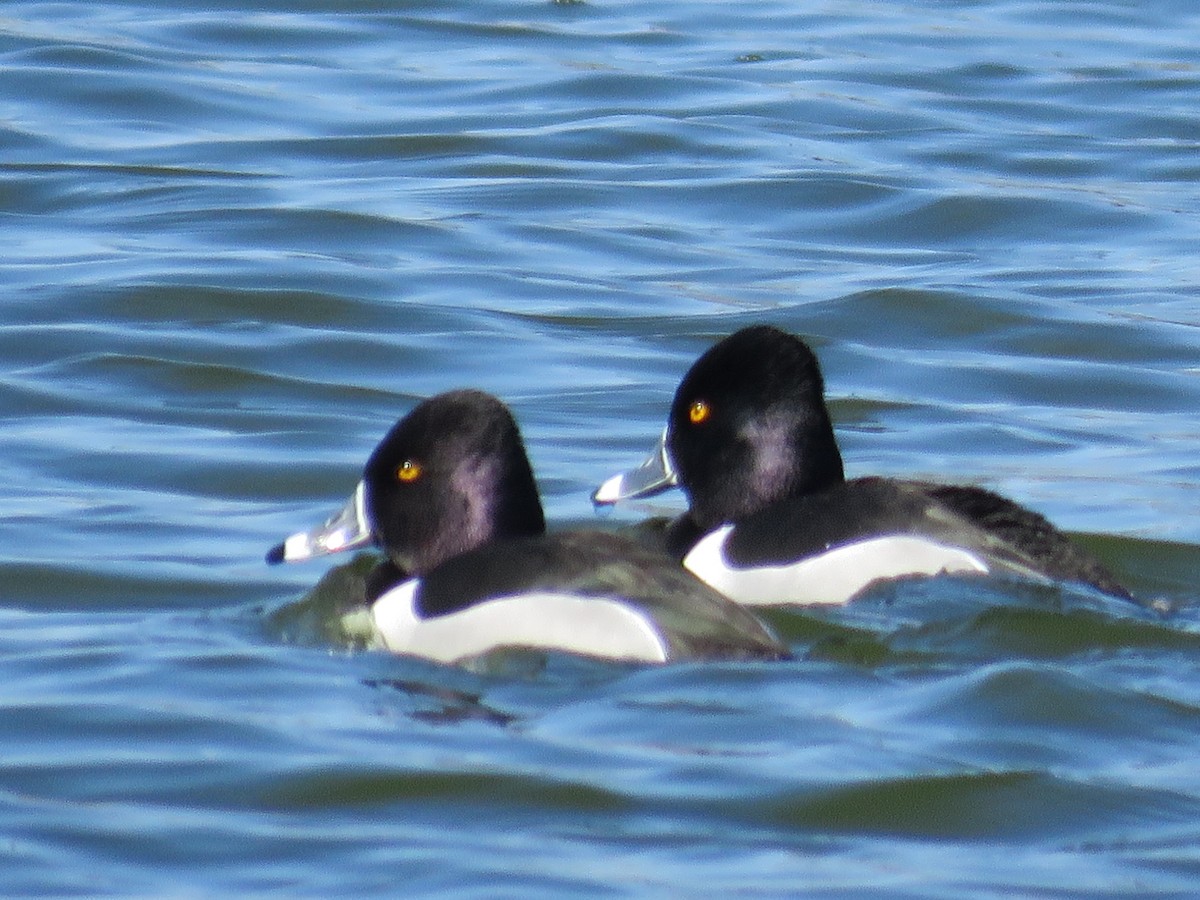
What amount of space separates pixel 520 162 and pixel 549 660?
925 centimetres

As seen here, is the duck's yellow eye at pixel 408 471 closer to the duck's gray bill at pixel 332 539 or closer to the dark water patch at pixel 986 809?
the duck's gray bill at pixel 332 539

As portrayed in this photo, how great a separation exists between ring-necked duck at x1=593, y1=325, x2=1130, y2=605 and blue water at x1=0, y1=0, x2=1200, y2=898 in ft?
0.44

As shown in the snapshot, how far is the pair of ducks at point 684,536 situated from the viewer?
6891mm

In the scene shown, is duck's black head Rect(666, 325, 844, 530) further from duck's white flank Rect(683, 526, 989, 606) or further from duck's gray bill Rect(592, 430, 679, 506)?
duck's white flank Rect(683, 526, 989, 606)

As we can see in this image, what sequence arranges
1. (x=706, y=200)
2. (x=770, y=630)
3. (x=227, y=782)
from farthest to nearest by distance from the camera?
(x=706, y=200) < (x=770, y=630) < (x=227, y=782)

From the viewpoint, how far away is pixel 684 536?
859 cm

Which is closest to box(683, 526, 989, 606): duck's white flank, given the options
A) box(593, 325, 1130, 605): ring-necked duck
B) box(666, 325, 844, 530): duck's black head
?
box(593, 325, 1130, 605): ring-necked duck

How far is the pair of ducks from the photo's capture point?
6891mm

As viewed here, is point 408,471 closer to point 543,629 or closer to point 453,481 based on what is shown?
point 453,481

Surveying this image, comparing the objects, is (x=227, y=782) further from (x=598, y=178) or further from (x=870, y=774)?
(x=598, y=178)

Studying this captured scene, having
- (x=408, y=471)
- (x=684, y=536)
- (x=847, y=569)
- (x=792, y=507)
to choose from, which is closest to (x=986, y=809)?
(x=847, y=569)

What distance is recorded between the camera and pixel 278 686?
22.4ft

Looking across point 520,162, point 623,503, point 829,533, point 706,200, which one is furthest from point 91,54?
point 829,533

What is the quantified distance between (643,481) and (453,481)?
1.25m
